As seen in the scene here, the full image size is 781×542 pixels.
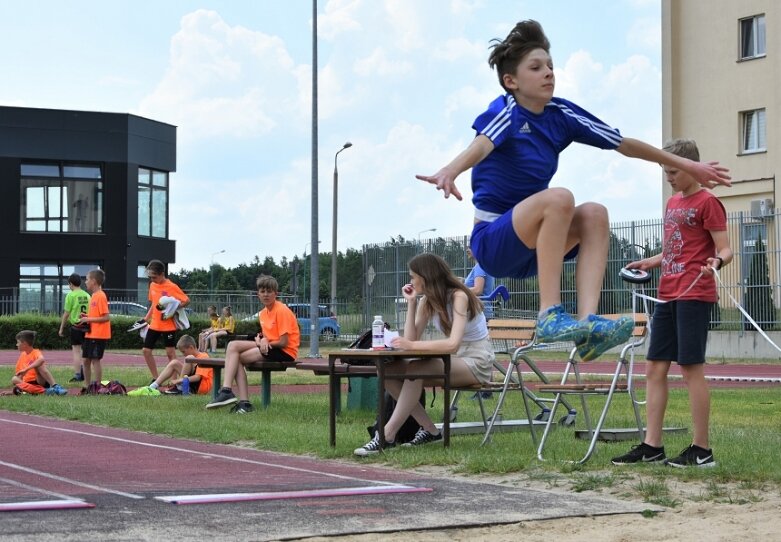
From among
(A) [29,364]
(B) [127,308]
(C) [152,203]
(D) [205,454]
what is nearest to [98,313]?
(A) [29,364]

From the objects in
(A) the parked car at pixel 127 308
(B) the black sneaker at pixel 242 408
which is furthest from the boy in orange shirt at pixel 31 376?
(A) the parked car at pixel 127 308

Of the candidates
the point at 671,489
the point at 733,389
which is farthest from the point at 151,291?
the point at 671,489

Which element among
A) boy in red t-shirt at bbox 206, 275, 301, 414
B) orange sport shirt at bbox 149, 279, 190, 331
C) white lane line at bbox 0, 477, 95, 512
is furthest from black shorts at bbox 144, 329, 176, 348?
white lane line at bbox 0, 477, 95, 512

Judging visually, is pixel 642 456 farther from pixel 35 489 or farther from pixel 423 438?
pixel 35 489

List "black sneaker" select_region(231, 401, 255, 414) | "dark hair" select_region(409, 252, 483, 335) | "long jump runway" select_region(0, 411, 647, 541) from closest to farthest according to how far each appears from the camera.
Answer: "long jump runway" select_region(0, 411, 647, 541)
"dark hair" select_region(409, 252, 483, 335)
"black sneaker" select_region(231, 401, 255, 414)

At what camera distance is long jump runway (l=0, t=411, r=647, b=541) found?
17.8 ft

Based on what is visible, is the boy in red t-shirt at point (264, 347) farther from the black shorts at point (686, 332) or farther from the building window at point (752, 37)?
the building window at point (752, 37)

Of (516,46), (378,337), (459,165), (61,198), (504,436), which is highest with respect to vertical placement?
(61,198)

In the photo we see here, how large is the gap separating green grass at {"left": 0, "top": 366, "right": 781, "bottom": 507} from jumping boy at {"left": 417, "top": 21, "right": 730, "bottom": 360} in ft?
4.25

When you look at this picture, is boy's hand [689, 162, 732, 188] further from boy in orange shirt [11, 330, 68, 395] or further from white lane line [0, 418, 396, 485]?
boy in orange shirt [11, 330, 68, 395]

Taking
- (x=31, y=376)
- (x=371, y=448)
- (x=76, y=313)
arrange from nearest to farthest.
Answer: (x=371, y=448), (x=31, y=376), (x=76, y=313)

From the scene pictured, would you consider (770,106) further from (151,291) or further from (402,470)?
(402,470)

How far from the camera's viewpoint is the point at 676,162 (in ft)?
20.6

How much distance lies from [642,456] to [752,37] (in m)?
29.6
